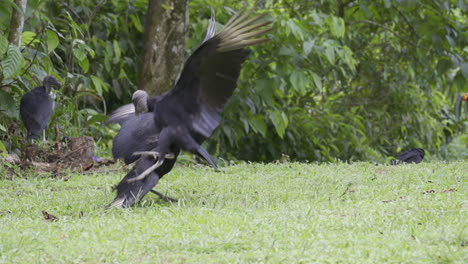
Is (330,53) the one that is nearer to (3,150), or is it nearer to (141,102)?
(141,102)

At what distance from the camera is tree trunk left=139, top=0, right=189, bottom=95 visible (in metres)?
9.20

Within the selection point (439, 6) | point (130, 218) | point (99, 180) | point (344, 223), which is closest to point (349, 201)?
point (344, 223)

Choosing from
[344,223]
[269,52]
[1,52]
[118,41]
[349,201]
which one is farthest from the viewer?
[118,41]

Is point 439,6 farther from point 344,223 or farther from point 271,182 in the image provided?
point 344,223

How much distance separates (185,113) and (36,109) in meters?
3.21

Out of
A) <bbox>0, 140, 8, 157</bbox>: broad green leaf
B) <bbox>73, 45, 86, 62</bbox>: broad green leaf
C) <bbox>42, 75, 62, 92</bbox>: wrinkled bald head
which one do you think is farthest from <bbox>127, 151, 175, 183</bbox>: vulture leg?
<bbox>42, 75, 62, 92</bbox>: wrinkled bald head

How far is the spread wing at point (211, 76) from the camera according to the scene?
5020 millimetres

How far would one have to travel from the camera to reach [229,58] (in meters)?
5.13

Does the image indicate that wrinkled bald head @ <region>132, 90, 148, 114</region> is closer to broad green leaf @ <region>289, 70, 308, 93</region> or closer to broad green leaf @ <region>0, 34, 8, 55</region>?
broad green leaf @ <region>0, 34, 8, 55</region>

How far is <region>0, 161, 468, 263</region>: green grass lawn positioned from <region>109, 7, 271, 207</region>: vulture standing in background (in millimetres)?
270

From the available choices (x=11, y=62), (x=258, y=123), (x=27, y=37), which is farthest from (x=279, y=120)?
(x=11, y=62)

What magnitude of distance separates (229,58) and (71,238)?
1.89 m

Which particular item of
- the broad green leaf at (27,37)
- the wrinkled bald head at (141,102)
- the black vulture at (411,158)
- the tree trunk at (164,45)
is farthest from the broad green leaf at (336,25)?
the wrinkled bald head at (141,102)

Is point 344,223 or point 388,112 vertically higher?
point 344,223
